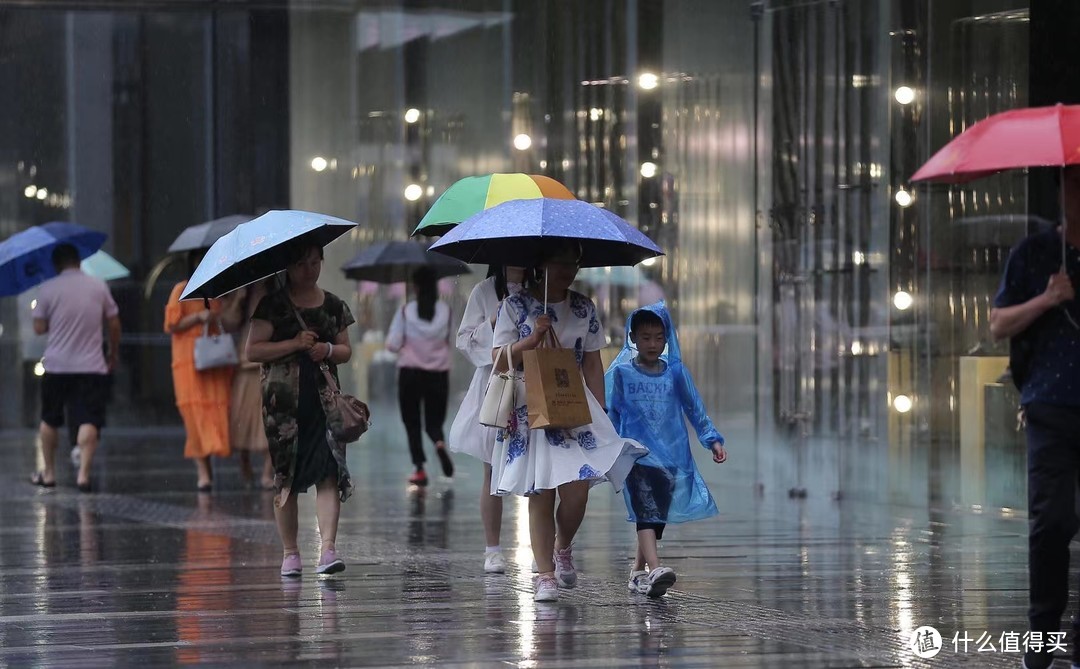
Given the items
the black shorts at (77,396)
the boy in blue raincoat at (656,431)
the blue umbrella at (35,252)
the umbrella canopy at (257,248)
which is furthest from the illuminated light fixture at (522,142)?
the boy in blue raincoat at (656,431)

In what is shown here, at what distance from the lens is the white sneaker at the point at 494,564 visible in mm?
9352

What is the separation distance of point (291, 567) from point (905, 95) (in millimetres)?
5931

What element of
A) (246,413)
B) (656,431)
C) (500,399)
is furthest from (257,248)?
(246,413)

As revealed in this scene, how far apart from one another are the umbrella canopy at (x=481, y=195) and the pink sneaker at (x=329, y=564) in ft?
5.53

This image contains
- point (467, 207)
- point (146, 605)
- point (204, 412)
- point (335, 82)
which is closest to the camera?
point (146, 605)

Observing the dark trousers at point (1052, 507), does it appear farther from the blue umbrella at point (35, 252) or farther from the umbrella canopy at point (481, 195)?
the blue umbrella at point (35, 252)

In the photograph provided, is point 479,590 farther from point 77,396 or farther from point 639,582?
point 77,396

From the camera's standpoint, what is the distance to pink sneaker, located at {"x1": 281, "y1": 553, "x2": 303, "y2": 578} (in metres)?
9.27

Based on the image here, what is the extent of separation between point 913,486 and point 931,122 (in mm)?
2511

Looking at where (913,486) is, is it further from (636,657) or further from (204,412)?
(636,657)

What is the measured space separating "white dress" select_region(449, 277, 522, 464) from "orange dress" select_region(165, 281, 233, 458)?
6.11 metres

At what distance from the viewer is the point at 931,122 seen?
12750 millimetres

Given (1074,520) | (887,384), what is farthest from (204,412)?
(1074,520)

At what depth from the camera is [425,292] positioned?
15648mm
